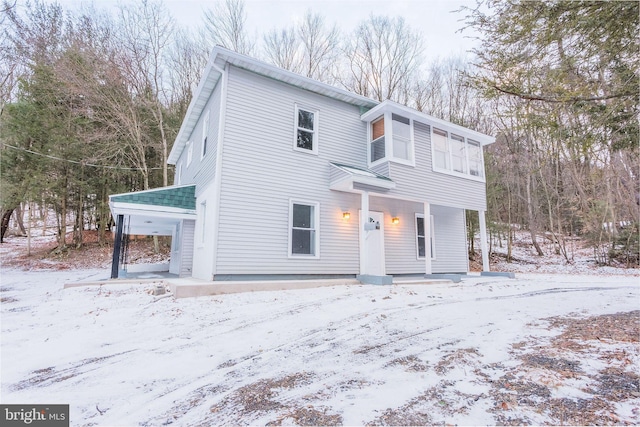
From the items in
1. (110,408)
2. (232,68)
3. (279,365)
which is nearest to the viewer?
(110,408)

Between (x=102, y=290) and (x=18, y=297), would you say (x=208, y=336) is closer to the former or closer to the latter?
(x=102, y=290)

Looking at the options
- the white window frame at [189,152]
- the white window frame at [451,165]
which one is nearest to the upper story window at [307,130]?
the white window frame at [451,165]

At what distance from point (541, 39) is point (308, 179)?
5638 millimetres

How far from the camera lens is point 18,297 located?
23.1 feet

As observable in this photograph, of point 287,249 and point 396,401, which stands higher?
point 287,249

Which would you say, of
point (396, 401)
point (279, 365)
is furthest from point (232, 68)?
point (396, 401)

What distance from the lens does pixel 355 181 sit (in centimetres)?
795

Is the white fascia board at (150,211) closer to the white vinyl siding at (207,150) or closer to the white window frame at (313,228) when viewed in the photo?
the white vinyl siding at (207,150)

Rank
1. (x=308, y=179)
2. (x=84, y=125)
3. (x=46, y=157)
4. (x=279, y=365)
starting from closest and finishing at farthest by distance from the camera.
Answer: (x=279, y=365) → (x=308, y=179) → (x=46, y=157) → (x=84, y=125)

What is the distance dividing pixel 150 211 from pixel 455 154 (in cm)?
959
